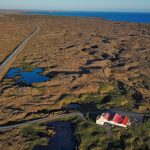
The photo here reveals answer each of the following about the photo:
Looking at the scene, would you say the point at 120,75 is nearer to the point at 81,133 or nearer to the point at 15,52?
the point at 81,133

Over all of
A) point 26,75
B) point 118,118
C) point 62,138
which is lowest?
point 62,138

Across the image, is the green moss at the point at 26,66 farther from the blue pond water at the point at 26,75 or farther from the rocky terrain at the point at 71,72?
the blue pond water at the point at 26,75

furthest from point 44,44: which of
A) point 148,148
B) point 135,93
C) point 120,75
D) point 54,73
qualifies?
point 148,148

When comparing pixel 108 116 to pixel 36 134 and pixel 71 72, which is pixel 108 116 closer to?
pixel 36 134

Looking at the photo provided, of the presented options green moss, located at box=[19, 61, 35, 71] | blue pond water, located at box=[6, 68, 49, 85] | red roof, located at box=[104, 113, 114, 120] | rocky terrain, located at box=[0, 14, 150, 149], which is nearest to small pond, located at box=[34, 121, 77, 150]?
rocky terrain, located at box=[0, 14, 150, 149]

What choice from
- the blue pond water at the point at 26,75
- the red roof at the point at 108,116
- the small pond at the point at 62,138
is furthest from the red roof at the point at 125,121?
the blue pond water at the point at 26,75

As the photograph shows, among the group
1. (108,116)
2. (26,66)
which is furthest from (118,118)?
(26,66)
